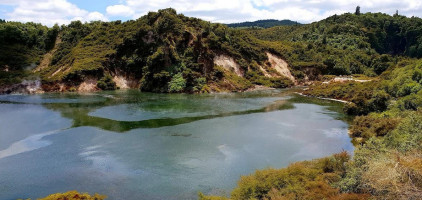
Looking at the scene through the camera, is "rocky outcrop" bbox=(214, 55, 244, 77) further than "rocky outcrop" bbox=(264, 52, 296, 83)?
No

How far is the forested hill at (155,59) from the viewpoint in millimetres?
99375

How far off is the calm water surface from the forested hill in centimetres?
2190

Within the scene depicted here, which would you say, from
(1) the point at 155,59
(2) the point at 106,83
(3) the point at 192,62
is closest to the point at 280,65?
(3) the point at 192,62

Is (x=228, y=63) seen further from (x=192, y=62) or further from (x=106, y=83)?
(x=106, y=83)

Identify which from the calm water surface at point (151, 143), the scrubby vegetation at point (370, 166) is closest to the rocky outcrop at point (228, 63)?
the calm water surface at point (151, 143)

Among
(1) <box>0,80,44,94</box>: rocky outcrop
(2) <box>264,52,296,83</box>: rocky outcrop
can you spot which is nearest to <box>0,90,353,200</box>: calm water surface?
(1) <box>0,80,44,94</box>: rocky outcrop

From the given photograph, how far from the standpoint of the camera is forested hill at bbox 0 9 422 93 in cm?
9938

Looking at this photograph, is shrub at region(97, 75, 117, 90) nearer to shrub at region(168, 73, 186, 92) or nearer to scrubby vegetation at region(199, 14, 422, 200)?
shrub at region(168, 73, 186, 92)

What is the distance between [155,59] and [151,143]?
5781 cm

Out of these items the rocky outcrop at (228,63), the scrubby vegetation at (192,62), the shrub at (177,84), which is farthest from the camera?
the rocky outcrop at (228,63)

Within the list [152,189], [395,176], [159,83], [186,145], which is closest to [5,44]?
[159,83]

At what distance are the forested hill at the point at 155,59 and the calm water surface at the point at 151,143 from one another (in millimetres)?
21905

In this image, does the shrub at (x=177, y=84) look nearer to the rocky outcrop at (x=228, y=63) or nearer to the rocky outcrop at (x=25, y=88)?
the rocky outcrop at (x=228, y=63)

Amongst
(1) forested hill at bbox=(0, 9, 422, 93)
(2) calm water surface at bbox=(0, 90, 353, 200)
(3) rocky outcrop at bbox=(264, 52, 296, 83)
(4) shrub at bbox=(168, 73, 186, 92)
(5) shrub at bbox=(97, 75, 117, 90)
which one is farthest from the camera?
(3) rocky outcrop at bbox=(264, 52, 296, 83)
